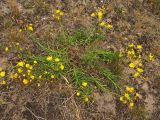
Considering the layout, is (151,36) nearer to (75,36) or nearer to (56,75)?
(75,36)

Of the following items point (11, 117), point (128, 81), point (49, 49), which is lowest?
point (11, 117)

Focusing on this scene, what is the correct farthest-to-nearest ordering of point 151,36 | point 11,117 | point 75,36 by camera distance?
point 151,36, point 75,36, point 11,117

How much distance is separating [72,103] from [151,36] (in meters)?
1.71

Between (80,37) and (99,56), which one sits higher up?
(80,37)

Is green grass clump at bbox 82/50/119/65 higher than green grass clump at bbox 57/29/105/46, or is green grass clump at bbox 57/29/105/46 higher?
green grass clump at bbox 57/29/105/46

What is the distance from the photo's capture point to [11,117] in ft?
11.7

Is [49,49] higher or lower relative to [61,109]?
higher

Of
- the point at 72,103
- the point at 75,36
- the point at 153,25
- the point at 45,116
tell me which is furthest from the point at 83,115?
the point at 153,25

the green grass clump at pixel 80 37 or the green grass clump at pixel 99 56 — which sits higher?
the green grass clump at pixel 80 37

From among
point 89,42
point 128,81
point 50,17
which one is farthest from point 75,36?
point 128,81

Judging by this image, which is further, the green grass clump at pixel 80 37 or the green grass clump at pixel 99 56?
the green grass clump at pixel 80 37

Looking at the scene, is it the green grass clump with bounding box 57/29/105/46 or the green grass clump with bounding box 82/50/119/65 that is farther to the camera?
the green grass clump with bounding box 57/29/105/46

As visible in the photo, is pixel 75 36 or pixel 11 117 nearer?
pixel 11 117

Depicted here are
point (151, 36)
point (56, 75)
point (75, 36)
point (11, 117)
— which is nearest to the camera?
point (11, 117)
